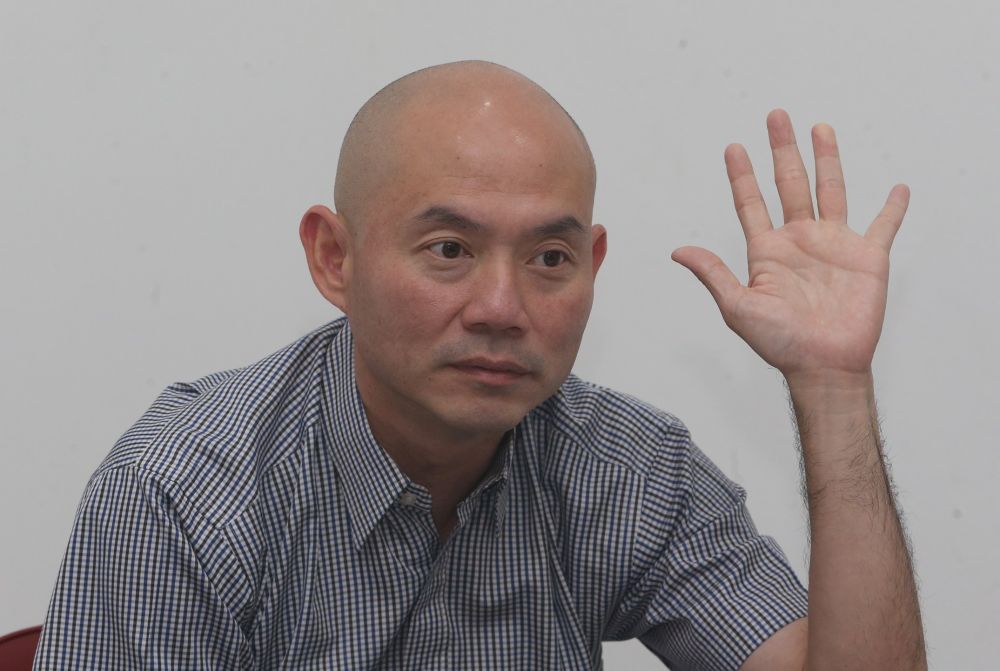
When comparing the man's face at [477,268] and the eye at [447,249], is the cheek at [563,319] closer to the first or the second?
the man's face at [477,268]

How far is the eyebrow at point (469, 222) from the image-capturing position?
4.36 feet

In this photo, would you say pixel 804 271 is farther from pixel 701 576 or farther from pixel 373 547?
pixel 373 547

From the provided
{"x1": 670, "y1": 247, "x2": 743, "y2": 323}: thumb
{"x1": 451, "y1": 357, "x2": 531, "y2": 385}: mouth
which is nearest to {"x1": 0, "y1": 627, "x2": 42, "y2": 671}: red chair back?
{"x1": 451, "y1": 357, "x2": 531, "y2": 385}: mouth

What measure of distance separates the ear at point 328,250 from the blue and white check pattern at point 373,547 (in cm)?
9

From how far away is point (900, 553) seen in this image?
56.2 inches

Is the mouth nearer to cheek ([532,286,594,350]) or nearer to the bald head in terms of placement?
cheek ([532,286,594,350])

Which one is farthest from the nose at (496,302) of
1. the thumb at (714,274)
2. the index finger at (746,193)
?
the index finger at (746,193)

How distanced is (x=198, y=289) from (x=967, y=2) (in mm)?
1437

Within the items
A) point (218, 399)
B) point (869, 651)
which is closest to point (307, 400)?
point (218, 399)

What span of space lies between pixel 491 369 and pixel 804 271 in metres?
0.42

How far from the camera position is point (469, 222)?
52.3 inches

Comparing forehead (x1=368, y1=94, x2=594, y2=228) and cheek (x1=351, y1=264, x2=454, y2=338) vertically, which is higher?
forehead (x1=368, y1=94, x2=594, y2=228)

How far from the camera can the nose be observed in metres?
1.31

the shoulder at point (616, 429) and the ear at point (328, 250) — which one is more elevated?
the ear at point (328, 250)
